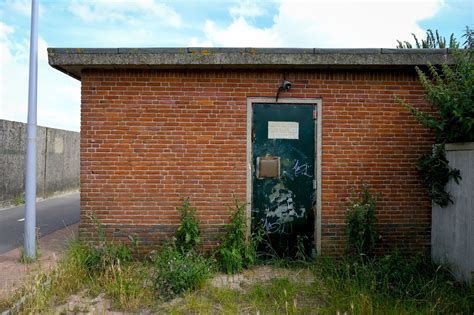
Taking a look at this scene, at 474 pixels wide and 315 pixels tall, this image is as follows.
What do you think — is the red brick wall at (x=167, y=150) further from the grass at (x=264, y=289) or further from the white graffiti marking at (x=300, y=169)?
the grass at (x=264, y=289)

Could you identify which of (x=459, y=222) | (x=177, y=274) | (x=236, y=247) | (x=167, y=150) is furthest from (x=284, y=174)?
(x=459, y=222)

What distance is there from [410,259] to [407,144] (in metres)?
1.80

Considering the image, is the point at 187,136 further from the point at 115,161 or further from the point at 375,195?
the point at 375,195

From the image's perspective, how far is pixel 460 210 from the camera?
571cm

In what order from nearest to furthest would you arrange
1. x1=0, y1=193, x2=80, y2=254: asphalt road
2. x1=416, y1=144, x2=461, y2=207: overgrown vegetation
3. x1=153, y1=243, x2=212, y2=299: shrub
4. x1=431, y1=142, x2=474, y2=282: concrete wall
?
1. x1=153, y1=243, x2=212, y2=299: shrub
2. x1=431, y1=142, x2=474, y2=282: concrete wall
3. x1=416, y1=144, x2=461, y2=207: overgrown vegetation
4. x1=0, y1=193, x2=80, y2=254: asphalt road

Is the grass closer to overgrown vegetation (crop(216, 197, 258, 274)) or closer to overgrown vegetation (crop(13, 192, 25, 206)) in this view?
overgrown vegetation (crop(216, 197, 258, 274))

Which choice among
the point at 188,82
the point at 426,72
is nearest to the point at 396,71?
the point at 426,72

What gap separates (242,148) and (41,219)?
286 inches

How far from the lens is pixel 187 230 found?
6.31 metres

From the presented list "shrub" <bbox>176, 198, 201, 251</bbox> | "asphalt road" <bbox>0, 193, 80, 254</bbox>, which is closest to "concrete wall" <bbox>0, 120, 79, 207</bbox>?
"asphalt road" <bbox>0, 193, 80, 254</bbox>

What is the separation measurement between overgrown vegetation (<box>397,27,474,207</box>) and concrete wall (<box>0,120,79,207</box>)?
12.5 meters

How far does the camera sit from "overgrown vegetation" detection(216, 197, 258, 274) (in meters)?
6.20

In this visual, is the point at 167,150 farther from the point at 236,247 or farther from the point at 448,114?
the point at 448,114

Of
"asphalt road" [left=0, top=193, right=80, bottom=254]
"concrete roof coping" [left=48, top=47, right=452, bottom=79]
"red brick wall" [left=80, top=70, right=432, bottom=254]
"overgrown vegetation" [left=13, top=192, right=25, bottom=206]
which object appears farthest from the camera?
"overgrown vegetation" [left=13, top=192, right=25, bottom=206]
